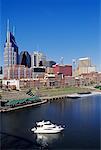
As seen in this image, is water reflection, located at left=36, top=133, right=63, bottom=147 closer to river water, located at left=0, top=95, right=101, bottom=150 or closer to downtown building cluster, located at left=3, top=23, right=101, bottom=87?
river water, located at left=0, top=95, right=101, bottom=150

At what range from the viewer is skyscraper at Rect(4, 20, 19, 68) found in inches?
1334

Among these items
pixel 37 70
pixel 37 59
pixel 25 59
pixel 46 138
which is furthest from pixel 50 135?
pixel 37 59

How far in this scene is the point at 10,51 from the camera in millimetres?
34312

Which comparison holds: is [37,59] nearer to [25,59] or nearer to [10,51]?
[25,59]

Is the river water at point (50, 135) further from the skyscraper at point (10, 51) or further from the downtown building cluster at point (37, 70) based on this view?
the skyscraper at point (10, 51)

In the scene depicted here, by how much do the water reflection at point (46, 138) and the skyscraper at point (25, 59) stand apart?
30403 mm

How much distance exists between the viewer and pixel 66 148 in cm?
538

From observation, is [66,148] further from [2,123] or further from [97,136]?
[2,123]

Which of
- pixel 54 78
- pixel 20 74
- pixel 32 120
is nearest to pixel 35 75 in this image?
pixel 20 74

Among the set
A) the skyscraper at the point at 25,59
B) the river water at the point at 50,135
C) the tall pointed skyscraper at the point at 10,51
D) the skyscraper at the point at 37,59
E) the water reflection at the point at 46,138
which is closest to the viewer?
the river water at the point at 50,135

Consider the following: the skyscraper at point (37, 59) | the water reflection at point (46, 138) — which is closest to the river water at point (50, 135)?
the water reflection at point (46, 138)

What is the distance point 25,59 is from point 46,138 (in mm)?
31413

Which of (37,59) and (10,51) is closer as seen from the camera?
(10,51)

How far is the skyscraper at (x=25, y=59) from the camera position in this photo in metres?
36.9
